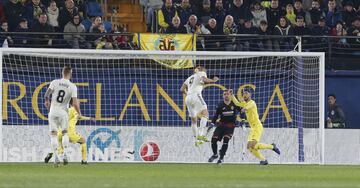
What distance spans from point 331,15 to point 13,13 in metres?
8.98

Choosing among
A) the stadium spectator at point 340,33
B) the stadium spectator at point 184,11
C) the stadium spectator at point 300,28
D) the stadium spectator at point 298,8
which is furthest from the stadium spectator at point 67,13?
the stadium spectator at point 340,33

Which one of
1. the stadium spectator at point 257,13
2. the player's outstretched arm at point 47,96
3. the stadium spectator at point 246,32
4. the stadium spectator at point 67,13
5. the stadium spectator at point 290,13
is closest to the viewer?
the player's outstretched arm at point 47,96

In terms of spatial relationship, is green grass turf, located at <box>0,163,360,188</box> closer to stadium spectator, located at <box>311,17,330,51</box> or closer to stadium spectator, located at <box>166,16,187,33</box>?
stadium spectator, located at <box>166,16,187,33</box>

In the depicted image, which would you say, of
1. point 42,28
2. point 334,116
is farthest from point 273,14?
point 42,28

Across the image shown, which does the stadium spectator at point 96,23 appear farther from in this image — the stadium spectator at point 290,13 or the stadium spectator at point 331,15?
the stadium spectator at point 331,15

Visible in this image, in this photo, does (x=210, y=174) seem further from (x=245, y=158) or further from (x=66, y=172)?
(x=245, y=158)

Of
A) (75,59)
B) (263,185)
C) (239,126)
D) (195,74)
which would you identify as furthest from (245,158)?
(263,185)

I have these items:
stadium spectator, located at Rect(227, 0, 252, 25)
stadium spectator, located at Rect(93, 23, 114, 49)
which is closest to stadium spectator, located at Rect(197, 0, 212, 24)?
stadium spectator, located at Rect(227, 0, 252, 25)

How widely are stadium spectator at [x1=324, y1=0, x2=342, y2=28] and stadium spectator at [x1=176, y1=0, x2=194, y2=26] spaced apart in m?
4.05

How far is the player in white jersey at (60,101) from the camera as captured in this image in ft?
80.6

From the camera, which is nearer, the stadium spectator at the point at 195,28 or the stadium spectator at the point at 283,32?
the stadium spectator at the point at 195,28

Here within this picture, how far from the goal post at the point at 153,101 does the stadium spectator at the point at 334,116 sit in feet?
2.80

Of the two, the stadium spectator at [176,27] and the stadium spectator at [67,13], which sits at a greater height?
the stadium spectator at [67,13]

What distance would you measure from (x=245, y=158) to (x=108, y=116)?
3.52 m
